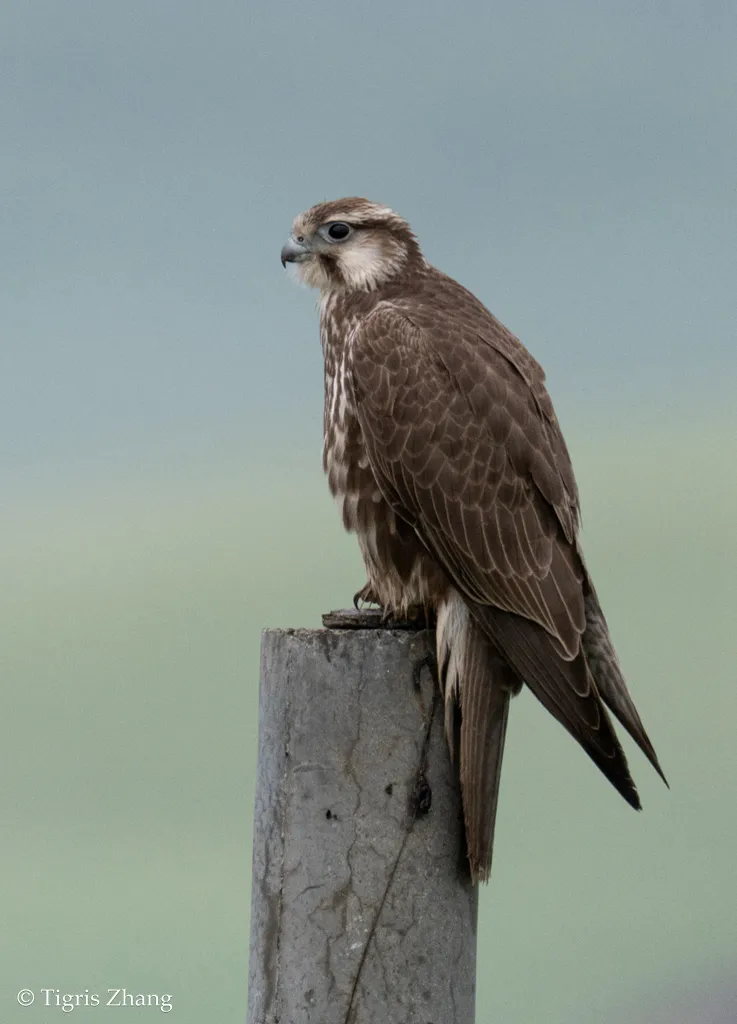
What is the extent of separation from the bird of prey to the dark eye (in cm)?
32

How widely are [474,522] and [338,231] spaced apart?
110cm

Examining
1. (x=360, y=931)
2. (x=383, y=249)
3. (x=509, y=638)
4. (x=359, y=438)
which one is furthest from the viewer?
(x=383, y=249)

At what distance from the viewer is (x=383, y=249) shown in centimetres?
379

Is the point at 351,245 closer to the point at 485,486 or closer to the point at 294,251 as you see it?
the point at 294,251

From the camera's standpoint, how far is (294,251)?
388 centimetres

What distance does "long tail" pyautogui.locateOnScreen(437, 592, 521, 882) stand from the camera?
3037mm

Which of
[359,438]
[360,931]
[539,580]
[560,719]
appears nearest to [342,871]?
[360,931]

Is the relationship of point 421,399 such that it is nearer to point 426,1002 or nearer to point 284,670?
point 284,670

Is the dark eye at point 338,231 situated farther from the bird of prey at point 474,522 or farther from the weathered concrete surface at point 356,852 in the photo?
the weathered concrete surface at point 356,852

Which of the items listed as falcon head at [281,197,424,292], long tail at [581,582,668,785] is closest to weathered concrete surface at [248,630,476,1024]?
long tail at [581,582,668,785]

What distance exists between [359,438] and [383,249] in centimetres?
68

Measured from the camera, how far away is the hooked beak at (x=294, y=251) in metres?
3.87

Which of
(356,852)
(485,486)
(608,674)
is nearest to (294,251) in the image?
(485,486)

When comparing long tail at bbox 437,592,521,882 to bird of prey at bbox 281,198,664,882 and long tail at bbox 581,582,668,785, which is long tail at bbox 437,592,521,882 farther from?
long tail at bbox 581,582,668,785
